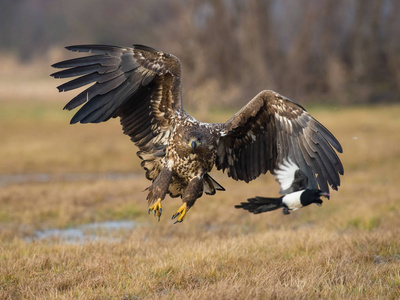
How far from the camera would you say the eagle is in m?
6.05

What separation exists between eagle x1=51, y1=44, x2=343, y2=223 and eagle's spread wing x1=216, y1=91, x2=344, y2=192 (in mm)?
11

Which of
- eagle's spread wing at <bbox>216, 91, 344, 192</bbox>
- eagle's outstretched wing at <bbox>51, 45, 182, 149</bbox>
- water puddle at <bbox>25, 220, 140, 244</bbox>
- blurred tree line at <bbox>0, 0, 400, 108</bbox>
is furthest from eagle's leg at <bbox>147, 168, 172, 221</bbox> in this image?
blurred tree line at <bbox>0, 0, 400, 108</bbox>

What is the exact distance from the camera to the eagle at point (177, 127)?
605cm

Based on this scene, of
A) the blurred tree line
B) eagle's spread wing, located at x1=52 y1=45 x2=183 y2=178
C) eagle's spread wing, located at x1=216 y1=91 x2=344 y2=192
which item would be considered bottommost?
eagle's spread wing, located at x1=216 y1=91 x2=344 y2=192

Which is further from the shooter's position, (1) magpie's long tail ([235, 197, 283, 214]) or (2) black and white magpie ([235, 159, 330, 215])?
(1) magpie's long tail ([235, 197, 283, 214])

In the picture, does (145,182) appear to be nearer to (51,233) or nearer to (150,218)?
(150,218)

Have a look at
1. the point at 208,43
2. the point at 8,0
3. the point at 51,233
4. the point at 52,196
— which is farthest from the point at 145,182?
the point at 8,0

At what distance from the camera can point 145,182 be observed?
Result: 48.2 feet

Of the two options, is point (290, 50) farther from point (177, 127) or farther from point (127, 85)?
point (127, 85)

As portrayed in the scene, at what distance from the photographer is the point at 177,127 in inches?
250

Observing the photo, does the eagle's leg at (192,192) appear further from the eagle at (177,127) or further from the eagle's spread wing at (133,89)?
the eagle's spread wing at (133,89)

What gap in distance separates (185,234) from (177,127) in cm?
292

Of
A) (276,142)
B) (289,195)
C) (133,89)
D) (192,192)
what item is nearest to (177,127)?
(133,89)

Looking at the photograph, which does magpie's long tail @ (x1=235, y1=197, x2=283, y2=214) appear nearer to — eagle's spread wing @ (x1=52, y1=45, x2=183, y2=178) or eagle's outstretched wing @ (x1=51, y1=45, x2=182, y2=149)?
eagle's spread wing @ (x1=52, y1=45, x2=183, y2=178)
